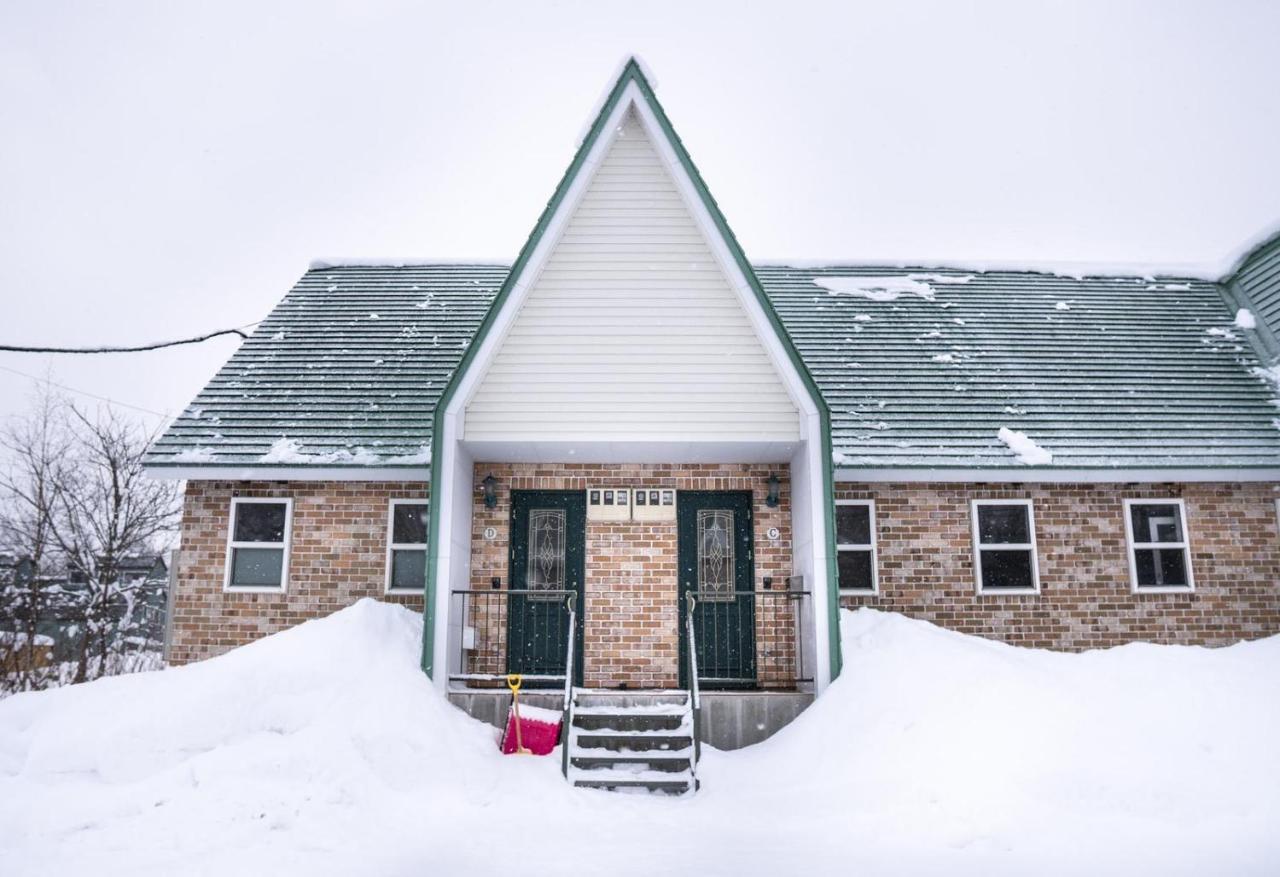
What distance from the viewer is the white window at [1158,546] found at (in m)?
10.6

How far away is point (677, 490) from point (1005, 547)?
13.7ft

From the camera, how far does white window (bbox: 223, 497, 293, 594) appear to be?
10492 mm

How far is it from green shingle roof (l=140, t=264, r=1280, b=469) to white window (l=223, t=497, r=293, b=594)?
726mm

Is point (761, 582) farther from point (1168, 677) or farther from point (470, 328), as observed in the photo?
point (470, 328)

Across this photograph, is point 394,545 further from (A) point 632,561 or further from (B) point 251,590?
(A) point 632,561

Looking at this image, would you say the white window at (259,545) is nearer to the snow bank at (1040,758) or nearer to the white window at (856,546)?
the snow bank at (1040,758)

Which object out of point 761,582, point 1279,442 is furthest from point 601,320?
point 1279,442

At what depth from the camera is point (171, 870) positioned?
517 centimetres

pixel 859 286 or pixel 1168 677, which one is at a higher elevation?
pixel 859 286

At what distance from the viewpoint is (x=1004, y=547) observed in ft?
34.8

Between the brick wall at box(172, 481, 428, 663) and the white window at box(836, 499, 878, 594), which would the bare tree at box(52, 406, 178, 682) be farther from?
the white window at box(836, 499, 878, 594)

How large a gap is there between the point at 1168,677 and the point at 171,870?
26.8 ft

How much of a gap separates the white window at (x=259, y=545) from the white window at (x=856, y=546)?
6888 millimetres

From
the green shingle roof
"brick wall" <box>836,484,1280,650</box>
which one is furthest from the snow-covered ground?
the green shingle roof
